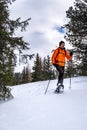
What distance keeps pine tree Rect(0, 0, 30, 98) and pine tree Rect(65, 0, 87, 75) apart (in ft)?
27.6

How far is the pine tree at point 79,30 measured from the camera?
22422mm

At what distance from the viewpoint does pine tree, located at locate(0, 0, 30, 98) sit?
13.7 metres

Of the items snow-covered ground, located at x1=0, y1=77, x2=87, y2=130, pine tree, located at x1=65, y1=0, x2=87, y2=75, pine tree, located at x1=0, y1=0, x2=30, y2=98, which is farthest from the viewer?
pine tree, located at x1=65, y1=0, x2=87, y2=75

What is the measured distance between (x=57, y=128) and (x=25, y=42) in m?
6.99

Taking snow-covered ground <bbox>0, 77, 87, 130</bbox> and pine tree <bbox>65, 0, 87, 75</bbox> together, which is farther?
pine tree <bbox>65, 0, 87, 75</bbox>

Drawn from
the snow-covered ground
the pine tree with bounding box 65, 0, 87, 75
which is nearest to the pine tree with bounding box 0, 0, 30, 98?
the snow-covered ground

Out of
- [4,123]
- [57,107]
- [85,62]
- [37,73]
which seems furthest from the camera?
[37,73]

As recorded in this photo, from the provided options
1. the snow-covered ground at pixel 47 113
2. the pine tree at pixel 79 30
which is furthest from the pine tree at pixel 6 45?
the pine tree at pixel 79 30

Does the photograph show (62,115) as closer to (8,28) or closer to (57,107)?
(57,107)

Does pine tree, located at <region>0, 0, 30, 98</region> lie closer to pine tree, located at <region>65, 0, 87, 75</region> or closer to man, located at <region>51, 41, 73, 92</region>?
man, located at <region>51, 41, 73, 92</region>

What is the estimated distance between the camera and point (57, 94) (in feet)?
43.8

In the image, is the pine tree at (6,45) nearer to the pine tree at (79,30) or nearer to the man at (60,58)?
the man at (60,58)

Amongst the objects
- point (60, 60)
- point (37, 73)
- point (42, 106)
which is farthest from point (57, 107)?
point (37, 73)

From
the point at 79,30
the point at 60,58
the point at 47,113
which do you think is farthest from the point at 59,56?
the point at 79,30
